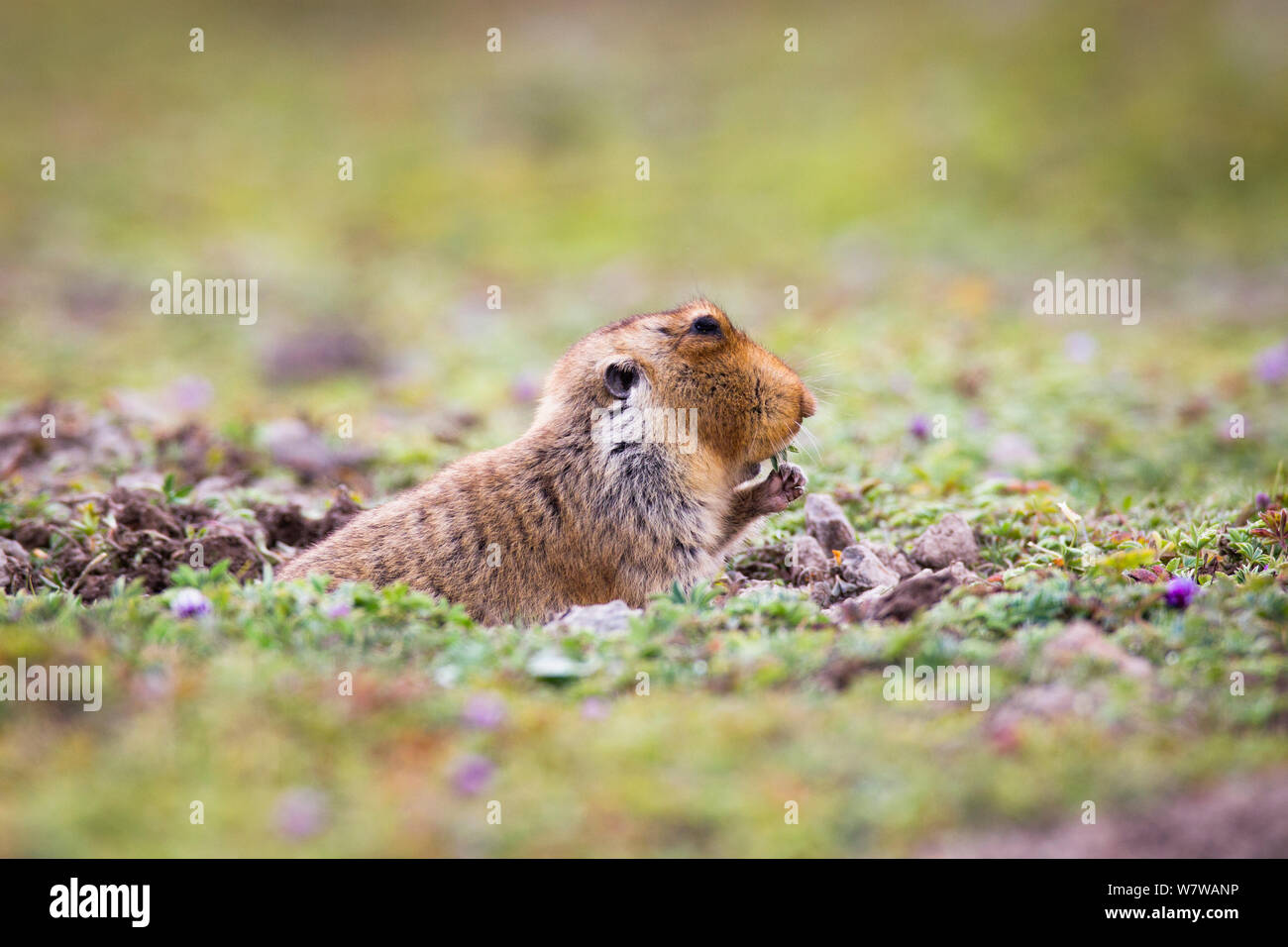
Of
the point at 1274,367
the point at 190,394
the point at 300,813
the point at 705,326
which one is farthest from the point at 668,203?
the point at 300,813

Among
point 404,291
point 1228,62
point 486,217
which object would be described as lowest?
point 404,291

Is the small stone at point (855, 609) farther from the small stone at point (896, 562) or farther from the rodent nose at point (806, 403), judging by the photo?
the rodent nose at point (806, 403)

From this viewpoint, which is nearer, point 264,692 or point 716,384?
point 264,692

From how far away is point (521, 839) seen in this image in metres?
3.04

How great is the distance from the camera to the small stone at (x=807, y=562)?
209 inches

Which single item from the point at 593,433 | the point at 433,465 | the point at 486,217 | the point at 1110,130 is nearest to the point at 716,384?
the point at 593,433

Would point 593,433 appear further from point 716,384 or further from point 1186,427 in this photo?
point 1186,427

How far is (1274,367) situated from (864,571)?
529cm

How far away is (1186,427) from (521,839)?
6.39 metres

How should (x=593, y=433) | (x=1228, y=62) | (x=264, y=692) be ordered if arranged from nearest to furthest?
(x=264, y=692)
(x=593, y=433)
(x=1228, y=62)

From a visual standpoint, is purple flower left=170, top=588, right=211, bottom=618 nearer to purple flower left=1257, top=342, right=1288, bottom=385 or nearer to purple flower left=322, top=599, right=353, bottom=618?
purple flower left=322, top=599, right=353, bottom=618

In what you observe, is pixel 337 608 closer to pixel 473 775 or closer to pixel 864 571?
pixel 473 775

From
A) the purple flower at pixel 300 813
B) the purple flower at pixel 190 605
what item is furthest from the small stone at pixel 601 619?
the purple flower at pixel 300 813

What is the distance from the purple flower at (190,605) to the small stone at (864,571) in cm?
251
